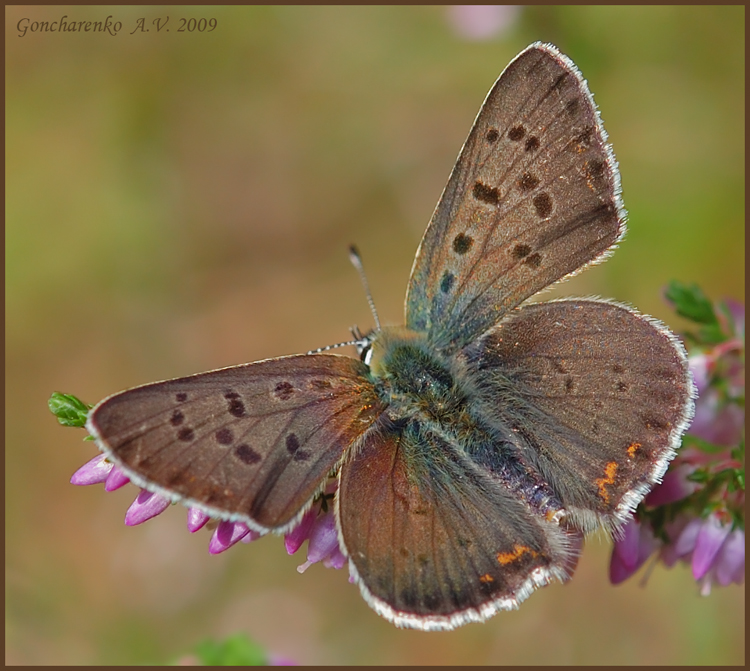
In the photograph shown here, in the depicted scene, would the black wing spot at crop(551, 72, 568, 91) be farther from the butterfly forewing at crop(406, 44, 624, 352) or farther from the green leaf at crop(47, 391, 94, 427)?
the green leaf at crop(47, 391, 94, 427)

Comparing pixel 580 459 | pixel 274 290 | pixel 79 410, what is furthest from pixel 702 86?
pixel 79 410

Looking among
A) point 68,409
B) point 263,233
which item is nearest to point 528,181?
point 68,409

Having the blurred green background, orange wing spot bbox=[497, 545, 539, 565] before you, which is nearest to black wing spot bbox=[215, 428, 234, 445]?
orange wing spot bbox=[497, 545, 539, 565]

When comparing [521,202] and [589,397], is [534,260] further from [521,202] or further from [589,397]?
[589,397]

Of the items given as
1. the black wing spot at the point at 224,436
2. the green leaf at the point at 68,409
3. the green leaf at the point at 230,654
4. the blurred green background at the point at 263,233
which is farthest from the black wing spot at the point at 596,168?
the blurred green background at the point at 263,233

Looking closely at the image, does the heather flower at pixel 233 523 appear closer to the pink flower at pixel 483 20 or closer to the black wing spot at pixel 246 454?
the black wing spot at pixel 246 454
